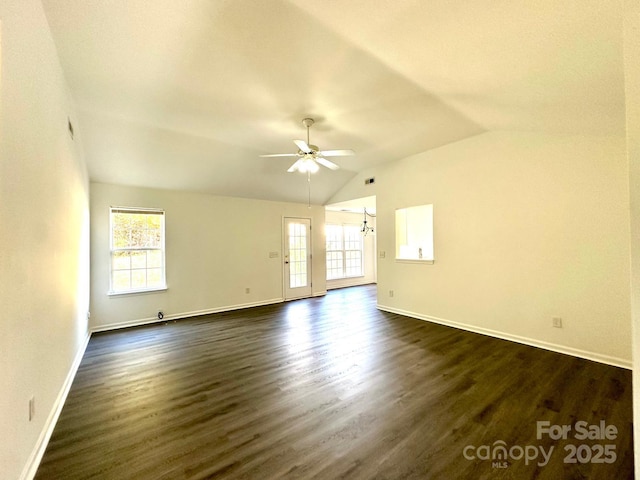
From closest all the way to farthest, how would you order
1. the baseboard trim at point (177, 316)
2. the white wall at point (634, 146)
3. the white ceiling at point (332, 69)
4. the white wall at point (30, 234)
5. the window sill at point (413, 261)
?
the white wall at point (634, 146)
the white wall at point (30, 234)
the white ceiling at point (332, 69)
the baseboard trim at point (177, 316)
the window sill at point (413, 261)

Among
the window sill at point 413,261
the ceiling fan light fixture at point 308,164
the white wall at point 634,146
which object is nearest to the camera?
the white wall at point 634,146

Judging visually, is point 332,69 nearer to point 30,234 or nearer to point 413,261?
point 30,234

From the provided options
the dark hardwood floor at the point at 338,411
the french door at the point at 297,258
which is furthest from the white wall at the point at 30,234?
the french door at the point at 297,258

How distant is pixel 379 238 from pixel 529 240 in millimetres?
2482

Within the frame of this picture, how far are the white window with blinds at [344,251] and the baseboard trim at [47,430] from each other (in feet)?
20.1

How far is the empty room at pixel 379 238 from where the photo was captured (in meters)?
1.60

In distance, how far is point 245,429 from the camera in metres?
1.97

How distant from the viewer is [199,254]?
17.6 ft

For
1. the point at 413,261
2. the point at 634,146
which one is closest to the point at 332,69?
the point at 634,146

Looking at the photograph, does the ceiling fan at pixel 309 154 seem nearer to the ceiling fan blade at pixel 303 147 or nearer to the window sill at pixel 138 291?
the ceiling fan blade at pixel 303 147

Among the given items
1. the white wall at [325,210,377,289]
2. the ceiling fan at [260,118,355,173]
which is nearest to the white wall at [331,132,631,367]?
the ceiling fan at [260,118,355,173]

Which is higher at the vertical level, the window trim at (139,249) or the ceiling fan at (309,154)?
the ceiling fan at (309,154)

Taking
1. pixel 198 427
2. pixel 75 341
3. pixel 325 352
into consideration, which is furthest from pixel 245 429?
pixel 75 341

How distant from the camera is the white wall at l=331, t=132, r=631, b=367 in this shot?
9.55 ft
